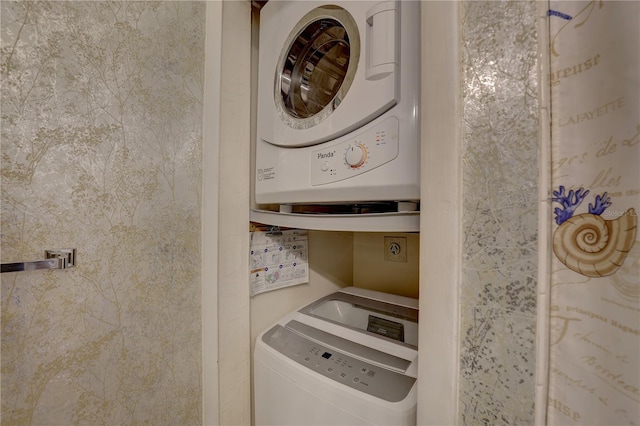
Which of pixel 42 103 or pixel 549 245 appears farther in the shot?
pixel 42 103

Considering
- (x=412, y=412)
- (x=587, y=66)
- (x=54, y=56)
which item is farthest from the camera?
(x=54, y=56)

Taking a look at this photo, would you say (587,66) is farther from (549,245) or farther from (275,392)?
(275,392)

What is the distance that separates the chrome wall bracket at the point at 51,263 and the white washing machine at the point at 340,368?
0.61m

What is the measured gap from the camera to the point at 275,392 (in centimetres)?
84

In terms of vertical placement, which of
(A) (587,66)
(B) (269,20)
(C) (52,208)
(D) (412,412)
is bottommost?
(D) (412,412)

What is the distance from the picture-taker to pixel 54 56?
2.29 feet

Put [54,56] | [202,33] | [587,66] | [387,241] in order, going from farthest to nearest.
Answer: [387,241] < [202,33] < [54,56] < [587,66]

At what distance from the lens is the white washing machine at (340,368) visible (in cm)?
65

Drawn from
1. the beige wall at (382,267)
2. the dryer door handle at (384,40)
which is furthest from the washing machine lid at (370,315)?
the dryer door handle at (384,40)

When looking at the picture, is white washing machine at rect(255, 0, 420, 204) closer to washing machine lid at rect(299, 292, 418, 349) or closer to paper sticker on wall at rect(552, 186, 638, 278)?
paper sticker on wall at rect(552, 186, 638, 278)

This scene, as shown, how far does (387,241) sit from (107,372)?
46.2 inches

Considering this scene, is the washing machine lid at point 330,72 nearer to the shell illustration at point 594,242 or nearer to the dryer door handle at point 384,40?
the dryer door handle at point 384,40

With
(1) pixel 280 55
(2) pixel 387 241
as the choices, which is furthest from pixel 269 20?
(2) pixel 387 241

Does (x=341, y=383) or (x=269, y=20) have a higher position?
(x=269, y=20)
